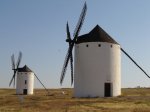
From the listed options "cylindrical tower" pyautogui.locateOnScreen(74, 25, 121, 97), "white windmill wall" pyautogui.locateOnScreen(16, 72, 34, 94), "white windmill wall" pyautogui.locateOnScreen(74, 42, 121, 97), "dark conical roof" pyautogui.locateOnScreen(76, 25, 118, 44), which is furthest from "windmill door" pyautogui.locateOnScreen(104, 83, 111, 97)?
"white windmill wall" pyautogui.locateOnScreen(16, 72, 34, 94)

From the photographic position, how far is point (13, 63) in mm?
82250

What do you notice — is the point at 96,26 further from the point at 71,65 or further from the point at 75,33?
the point at 71,65

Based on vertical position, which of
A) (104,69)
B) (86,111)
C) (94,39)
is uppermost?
(94,39)

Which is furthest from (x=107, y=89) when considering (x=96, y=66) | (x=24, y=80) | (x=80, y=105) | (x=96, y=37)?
(x=24, y=80)

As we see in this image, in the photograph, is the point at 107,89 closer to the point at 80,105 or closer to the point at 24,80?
the point at 80,105

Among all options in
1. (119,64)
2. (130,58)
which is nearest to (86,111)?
(119,64)

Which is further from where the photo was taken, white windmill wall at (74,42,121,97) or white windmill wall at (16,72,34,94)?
white windmill wall at (16,72,34,94)

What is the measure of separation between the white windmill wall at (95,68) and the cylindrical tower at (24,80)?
35354mm

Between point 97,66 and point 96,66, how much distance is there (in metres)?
Answer: 0.13

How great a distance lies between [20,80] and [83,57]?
37.7 meters

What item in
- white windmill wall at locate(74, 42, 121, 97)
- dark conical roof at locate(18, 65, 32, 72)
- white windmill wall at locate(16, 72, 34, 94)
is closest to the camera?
white windmill wall at locate(74, 42, 121, 97)

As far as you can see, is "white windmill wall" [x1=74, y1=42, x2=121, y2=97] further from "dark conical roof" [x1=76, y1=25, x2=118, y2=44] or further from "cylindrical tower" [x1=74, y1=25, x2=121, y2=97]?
"dark conical roof" [x1=76, y1=25, x2=118, y2=44]

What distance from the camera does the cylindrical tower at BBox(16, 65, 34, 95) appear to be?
73.7m

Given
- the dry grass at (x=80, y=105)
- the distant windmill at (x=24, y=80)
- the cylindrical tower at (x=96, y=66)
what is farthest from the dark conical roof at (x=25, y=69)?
the dry grass at (x=80, y=105)
